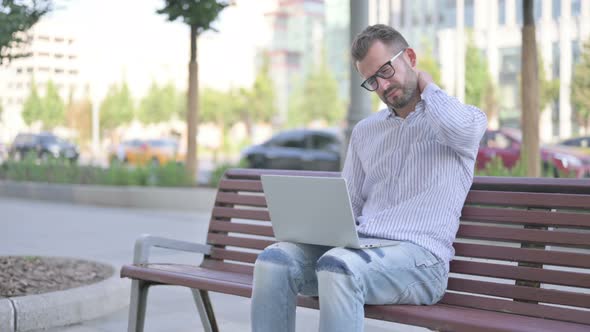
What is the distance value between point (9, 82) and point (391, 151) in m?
94.9

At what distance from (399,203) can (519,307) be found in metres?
0.60

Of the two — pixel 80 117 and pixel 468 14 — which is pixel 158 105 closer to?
pixel 80 117

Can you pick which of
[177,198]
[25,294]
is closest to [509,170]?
[177,198]

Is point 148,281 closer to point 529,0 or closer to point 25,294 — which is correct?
point 25,294

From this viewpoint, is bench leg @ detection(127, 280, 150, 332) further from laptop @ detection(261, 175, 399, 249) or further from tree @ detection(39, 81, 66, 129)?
tree @ detection(39, 81, 66, 129)

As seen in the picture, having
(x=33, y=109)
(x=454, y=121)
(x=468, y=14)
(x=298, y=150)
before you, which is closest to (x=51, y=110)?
(x=33, y=109)

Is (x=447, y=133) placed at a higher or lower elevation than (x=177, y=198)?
higher

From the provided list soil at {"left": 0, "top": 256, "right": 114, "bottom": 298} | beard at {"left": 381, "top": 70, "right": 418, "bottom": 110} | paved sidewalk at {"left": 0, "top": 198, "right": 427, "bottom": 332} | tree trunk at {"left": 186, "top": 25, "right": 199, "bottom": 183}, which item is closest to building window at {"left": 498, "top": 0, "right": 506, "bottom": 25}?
tree trunk at {"left": 186, "top": 25, "right": 199, "bottom": 183}

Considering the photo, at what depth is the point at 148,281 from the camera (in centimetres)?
393

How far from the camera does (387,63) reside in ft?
10.5

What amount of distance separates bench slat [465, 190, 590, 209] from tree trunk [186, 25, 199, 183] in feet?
35.4

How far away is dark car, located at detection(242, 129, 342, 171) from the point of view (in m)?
20.3

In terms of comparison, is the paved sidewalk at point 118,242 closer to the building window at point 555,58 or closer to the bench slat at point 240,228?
the bench slat at point 240,228

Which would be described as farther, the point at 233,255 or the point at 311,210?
the point at 233,255
